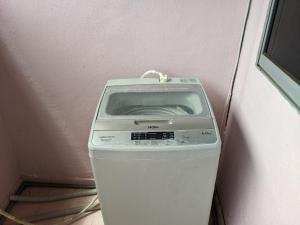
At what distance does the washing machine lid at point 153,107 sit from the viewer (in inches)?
35.0

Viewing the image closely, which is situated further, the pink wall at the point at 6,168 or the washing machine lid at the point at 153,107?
the pink wall at the point at 6,168

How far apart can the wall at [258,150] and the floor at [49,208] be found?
0.39 m

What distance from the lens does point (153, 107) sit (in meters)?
1.14

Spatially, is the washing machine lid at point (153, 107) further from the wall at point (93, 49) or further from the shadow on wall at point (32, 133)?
the shadow on wall at point (32, 133)

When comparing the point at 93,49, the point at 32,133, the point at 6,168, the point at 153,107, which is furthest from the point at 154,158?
the point at 6,168

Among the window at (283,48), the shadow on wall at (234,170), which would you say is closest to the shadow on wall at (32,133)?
the shadow on wall at (234,170)

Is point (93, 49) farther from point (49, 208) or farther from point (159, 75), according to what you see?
point (49, 208)

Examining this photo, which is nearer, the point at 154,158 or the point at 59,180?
the point at 154,158

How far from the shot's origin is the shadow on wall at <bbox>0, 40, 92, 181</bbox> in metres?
1.30

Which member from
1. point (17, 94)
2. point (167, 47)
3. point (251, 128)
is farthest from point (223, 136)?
point (17, 94)

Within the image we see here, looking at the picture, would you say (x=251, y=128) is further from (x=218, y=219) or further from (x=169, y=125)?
(x=218, y=219)

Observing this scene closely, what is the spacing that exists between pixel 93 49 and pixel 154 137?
0.60m

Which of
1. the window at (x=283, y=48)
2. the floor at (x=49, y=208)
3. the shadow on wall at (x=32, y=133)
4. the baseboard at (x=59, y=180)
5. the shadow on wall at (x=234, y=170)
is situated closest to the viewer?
the window at (x=283, y=48)

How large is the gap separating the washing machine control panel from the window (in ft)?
0.89
